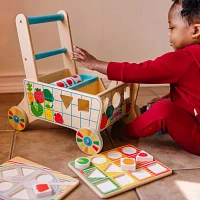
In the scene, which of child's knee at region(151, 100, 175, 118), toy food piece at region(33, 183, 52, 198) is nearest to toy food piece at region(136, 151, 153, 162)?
child's knee at region(151, 100, 175, 118)

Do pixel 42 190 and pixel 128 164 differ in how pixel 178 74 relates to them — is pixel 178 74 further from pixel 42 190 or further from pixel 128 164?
pixel 42 190

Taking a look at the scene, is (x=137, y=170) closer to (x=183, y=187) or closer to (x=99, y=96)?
(x=183, y=187)

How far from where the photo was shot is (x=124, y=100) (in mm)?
1044

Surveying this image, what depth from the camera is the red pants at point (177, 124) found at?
0.93 m

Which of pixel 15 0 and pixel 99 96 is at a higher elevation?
pixel 15 0

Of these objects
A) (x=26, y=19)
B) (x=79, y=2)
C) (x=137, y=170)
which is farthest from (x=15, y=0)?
(x=137, y=170)

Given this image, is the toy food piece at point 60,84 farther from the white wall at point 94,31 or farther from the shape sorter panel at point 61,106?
the white wall at point 94,31

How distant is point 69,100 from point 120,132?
0.19 meters

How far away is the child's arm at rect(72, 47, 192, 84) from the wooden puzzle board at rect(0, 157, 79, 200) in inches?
12.3

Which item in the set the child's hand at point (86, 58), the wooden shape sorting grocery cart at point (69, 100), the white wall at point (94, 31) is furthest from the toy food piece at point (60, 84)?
the white wall at point (94, 31)

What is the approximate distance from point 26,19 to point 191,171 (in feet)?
2.00

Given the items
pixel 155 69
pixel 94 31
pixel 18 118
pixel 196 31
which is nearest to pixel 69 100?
pixel 18 118

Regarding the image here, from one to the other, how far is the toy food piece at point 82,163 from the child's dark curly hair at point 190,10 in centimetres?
46

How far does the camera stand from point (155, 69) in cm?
90
